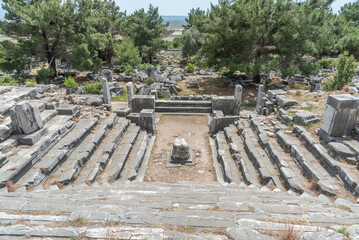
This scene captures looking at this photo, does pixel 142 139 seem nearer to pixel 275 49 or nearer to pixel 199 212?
pixel 199 212

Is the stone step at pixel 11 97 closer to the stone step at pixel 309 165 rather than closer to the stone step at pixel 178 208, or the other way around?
the stone step at pixel 178 208

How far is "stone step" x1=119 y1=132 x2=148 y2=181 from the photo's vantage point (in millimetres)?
6584

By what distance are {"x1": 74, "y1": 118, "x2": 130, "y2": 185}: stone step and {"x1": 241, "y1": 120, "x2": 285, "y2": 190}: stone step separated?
4.54 metres

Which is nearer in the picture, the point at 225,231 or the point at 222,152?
the point at 225,231

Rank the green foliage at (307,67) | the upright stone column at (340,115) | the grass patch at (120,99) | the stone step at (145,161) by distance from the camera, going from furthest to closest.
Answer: the green foliage at (307,67) < the grass patch at (120,99) < the stone step at (145,161) < the upright stone column at (340,115)

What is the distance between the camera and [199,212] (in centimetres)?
355

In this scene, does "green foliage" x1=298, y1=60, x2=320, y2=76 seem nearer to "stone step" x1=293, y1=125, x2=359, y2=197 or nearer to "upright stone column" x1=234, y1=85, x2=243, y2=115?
"upright stone column" x1=234, y1=85, x2=243, y2=115

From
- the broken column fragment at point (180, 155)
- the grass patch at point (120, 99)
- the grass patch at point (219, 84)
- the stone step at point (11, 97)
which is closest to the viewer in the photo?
the stone step at point (11, 97)

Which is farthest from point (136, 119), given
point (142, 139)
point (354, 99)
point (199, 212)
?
point (354, 99)

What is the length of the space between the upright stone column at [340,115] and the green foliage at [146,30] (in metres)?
22.4

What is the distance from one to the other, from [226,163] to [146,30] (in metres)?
23.1

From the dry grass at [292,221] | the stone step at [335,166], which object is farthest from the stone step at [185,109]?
the dry grass at [292,221]

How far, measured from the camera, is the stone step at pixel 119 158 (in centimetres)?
625

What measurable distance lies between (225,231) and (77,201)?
8.66 ft
